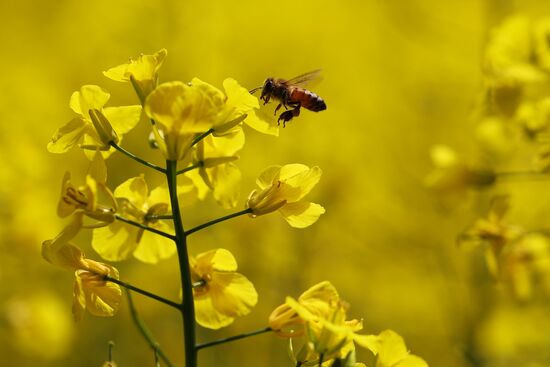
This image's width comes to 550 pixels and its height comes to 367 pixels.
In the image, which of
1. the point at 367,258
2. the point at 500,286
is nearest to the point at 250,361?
the point at 367,258

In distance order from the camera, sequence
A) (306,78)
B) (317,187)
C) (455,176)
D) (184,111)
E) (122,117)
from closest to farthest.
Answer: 1. (184,111)
2. (122,117)
3. (306,78)
4. (455,176)
5. (317,187)

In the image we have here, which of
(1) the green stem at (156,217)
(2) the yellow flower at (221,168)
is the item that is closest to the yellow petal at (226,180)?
(2) the yellow flower at (221,168)

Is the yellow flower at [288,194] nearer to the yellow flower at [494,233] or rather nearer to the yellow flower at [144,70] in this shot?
the yellow flower at [144,70]

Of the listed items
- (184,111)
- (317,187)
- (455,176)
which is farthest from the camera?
(317,187)

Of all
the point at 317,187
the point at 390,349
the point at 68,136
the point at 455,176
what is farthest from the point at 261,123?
the point at 317,187

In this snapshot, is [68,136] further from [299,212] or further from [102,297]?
[299,212]

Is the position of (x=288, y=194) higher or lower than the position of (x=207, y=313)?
higher

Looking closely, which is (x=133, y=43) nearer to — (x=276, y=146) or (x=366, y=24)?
(x=276, y=146)
